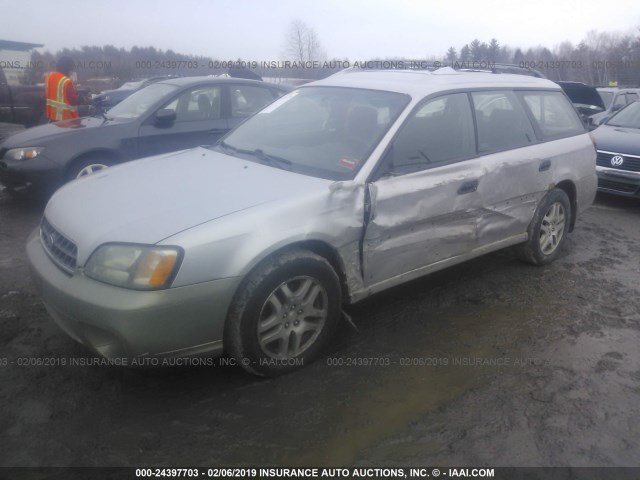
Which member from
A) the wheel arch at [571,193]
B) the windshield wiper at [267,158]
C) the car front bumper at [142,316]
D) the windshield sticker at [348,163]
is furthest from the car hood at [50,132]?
the wheel arch at [571,193]

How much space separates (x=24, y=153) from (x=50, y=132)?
43cm

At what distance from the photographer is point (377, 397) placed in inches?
115

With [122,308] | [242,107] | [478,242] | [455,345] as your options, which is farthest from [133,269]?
[242,107]

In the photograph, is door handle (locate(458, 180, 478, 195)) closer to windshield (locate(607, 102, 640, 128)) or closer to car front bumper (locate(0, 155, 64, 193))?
car front bumper (locate(0, 155, 64, 193))

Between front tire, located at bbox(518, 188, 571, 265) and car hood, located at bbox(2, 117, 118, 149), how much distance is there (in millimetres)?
4834

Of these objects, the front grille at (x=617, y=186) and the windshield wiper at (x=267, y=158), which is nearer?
the windshield wiper at (x=267, y=158)

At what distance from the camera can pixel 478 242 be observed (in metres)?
4.08

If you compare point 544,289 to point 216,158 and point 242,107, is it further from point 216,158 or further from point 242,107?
point 242,107

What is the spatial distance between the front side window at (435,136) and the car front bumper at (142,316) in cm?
148

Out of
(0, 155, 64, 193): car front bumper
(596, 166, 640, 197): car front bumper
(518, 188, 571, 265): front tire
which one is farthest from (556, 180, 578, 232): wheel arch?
(0, 155, 64, 193): car front bumper

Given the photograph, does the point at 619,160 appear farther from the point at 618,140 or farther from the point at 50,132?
the point at 50,132

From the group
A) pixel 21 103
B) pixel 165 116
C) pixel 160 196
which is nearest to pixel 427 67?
pixel 160 196

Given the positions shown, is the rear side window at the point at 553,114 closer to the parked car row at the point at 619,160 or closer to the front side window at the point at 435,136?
the front side window at the point at 435,136

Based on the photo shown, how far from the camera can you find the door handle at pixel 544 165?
4.49 metres
